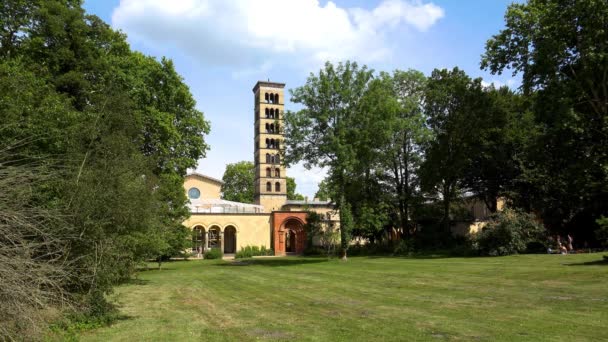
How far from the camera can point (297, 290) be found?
16453mm

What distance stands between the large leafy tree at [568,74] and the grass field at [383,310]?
10.4 metres

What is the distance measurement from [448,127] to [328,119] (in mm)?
12486

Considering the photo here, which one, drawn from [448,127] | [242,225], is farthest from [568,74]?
[242,225]

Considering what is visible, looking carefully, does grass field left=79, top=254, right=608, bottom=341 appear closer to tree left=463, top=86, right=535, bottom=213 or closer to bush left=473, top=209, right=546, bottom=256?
bush left=473, top=209, right=546, bottom=256

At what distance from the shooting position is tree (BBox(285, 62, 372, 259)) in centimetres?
3528

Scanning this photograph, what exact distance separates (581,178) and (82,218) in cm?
2712

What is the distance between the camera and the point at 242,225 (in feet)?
176

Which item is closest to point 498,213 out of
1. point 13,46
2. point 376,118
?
point 376,118

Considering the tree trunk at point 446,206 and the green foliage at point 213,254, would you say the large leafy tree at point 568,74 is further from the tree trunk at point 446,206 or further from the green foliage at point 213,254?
the green foliage at point 213,254

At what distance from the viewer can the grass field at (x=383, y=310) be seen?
8.57 metres

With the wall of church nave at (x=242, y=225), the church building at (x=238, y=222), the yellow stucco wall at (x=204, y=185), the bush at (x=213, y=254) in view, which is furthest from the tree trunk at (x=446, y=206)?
the yellow stucco wall at (x=204, y=185)

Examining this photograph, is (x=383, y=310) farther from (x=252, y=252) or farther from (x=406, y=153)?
(x=252, y=252)

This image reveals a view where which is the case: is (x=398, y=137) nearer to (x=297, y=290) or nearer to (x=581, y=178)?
(x=581, y=178)

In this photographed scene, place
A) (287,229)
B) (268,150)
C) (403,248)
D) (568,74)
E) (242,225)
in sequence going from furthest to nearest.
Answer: (268,150) → (287,229) → (242,225) → (403,248) → (568,74)
